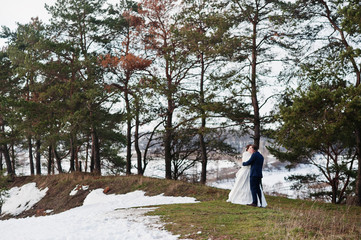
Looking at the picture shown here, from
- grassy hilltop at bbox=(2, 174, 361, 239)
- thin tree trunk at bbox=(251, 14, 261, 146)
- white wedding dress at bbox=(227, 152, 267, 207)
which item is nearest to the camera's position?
grassy hilltop at bbox=(2, 174, 361, 239)

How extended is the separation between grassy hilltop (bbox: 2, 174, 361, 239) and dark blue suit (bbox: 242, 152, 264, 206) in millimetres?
512

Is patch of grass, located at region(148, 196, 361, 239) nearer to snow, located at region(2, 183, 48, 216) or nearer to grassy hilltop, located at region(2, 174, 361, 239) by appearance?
grassy hilltop, located at region(2, 174, 361, 239)

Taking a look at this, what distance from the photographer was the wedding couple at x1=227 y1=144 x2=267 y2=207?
873 centimetres

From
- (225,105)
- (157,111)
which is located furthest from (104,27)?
(225,105)

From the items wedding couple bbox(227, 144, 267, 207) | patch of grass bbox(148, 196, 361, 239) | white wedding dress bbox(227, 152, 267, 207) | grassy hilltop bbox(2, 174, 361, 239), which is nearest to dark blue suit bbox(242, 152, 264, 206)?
wedding couple bbox(227, 144, 267, 207)

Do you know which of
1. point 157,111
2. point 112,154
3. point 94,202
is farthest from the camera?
point 112,154

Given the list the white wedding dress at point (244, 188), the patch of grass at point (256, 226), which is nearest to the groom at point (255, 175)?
the white wedding dress at point (244, 188)

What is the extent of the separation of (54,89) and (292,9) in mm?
14523

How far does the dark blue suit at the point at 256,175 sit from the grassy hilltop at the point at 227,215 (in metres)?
0.51

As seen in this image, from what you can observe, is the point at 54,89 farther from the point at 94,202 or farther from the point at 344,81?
the point at 344,81

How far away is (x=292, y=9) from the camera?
1289 cm

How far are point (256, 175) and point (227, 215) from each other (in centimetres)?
210

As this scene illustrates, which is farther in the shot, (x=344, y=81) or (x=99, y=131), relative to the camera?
(x=99, y=131)

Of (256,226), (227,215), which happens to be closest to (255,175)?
(227,215)
